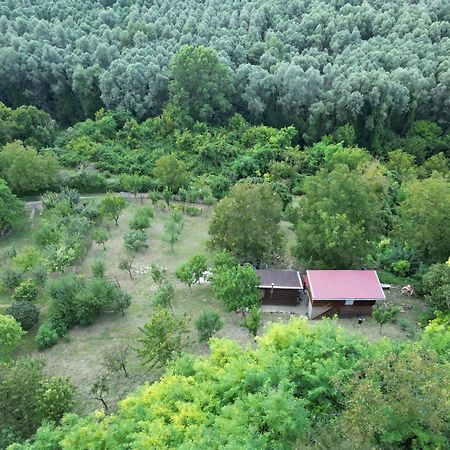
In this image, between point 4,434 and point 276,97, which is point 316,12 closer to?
point 276,97

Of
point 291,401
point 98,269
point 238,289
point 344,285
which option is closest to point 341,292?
point 344,285

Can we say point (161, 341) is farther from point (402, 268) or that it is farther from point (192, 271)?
point (402, 268)

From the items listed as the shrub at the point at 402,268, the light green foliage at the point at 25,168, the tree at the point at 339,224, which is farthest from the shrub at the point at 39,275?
the shrub at the point at 402,268

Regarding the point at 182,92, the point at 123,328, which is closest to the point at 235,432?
the point at 123,328

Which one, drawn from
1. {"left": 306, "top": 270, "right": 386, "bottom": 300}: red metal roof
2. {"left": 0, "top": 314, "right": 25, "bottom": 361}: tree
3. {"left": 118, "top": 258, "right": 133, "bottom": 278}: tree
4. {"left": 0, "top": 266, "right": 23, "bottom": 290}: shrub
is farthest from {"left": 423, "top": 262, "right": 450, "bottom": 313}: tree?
{"left": 0, "top": 266, "right": 23, "bottom": 290}: shrub

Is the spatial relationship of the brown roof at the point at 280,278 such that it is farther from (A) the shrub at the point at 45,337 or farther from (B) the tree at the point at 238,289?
(A) the shrub at the point at 45,337

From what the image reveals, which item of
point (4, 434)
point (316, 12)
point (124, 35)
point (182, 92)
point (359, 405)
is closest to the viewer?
point (359, 405)
